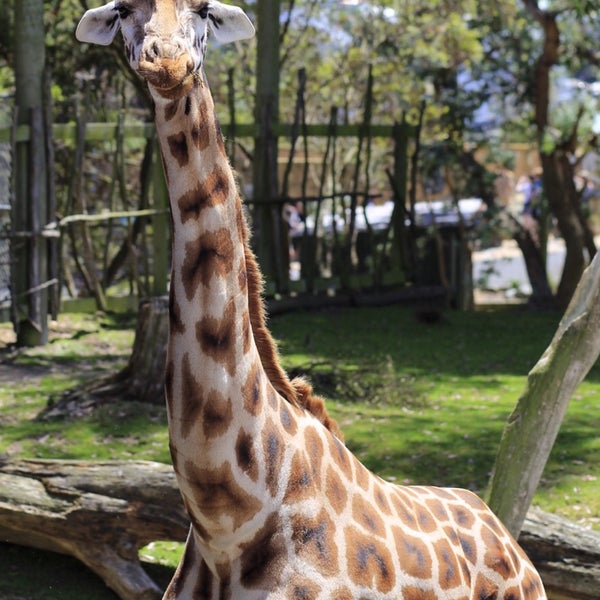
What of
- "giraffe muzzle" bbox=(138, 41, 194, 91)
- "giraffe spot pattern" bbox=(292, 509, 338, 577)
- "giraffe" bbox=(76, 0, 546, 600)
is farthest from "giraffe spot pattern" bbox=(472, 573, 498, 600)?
"giraffe muzzle" bbox=(138, 41, 194, 91)

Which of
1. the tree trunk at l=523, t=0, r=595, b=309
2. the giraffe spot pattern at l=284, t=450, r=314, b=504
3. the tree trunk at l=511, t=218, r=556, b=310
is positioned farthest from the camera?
the tree trunk at l=511, t=218, r=556, b=310

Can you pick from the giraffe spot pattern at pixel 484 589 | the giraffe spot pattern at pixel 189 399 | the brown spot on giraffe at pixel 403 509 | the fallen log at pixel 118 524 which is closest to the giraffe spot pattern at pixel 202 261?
the giraffe spot pattern at pixel 189 399

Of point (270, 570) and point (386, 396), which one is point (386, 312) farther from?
point (270, 570)

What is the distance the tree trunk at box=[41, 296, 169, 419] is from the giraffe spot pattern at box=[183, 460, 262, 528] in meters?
5.23

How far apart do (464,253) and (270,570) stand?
12.2m

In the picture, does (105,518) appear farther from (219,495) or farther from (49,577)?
(219,495)

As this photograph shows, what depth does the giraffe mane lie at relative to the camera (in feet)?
11.5

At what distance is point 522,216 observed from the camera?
779 inches

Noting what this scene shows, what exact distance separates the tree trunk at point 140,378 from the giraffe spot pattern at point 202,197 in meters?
5.35

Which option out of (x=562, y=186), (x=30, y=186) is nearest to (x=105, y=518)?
(x=30, y=186)

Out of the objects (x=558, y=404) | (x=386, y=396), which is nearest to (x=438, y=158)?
(x=386, y=396)

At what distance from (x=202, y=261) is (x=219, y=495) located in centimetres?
68

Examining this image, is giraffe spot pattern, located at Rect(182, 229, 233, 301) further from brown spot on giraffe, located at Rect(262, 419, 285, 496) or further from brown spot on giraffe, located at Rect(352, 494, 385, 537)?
brown spot on giraffe, located at Rect(352, 494, 385, 537)

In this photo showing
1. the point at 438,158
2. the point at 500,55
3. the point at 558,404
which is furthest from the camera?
the point at 500,55
